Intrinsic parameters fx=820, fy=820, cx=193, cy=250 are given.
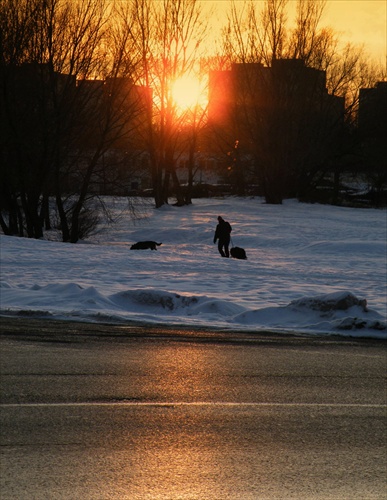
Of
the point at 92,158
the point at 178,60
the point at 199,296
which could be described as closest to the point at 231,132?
the point at 178,60

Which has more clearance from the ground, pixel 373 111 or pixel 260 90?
pixel 260 90

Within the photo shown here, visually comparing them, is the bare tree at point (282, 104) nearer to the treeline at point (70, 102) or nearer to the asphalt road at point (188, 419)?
the treeline at point (70, 102)

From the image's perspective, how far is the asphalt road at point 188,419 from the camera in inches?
220

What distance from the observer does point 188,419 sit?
7.30 metres

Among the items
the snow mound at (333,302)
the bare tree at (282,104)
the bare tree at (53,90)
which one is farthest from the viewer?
the bare tree at (282,104)

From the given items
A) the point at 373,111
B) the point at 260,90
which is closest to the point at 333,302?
the point at 260,90

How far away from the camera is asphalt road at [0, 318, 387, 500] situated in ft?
18.3

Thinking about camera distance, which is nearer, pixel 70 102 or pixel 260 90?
pixel 70 102

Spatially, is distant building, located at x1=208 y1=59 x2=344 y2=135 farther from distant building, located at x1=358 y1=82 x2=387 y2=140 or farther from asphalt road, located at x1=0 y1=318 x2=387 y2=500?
asphalt road, located at x1=0 y1=318 x2=387 y2=500

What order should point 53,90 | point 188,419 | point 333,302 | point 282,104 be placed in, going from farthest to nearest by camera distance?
point 282,104
point 53,90
point 333,302
point 188,419

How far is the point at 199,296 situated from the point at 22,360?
640cm

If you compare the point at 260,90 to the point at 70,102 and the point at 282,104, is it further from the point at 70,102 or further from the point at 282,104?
the point at 70,102

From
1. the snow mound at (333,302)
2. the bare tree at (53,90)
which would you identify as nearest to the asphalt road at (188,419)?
the snow mound at (333,302)

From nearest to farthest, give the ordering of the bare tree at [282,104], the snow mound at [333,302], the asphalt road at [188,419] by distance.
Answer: the asphalt road at [188,419], the snow mound at [333,302], the bare tree at [282,104]
